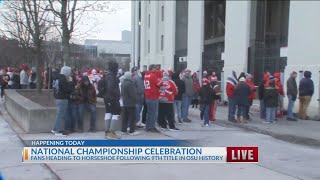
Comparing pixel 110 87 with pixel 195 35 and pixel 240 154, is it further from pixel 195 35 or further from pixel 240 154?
pixel 195 35

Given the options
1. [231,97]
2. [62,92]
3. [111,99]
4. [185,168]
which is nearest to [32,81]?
[231,97]

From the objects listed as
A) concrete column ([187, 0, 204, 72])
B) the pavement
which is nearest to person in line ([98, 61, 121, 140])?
the pavement

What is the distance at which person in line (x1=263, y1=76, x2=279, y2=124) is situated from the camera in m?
14.8

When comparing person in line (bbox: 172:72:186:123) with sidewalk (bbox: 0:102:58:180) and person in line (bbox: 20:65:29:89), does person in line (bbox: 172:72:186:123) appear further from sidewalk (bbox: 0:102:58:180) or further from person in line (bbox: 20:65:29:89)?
person in line (bbox: 20:65:29:89)

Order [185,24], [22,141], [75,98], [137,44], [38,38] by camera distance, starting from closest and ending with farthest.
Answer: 1. [22,141]
2. [75,98]
3. [38,38]
4. [185,24]
5. [137,44]

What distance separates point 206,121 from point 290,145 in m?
3.39

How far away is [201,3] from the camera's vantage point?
31.6 m

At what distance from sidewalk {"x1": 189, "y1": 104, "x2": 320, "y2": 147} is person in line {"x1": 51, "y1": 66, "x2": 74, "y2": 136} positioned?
571 cm

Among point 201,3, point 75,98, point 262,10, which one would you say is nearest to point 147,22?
point 201,3

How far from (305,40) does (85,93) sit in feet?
38.6

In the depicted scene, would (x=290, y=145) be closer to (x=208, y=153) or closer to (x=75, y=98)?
(x=75, y=98)

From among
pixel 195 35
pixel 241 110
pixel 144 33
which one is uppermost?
pixel 144 33

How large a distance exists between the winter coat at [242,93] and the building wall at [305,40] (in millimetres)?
4461

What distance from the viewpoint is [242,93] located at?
48.4 feet
